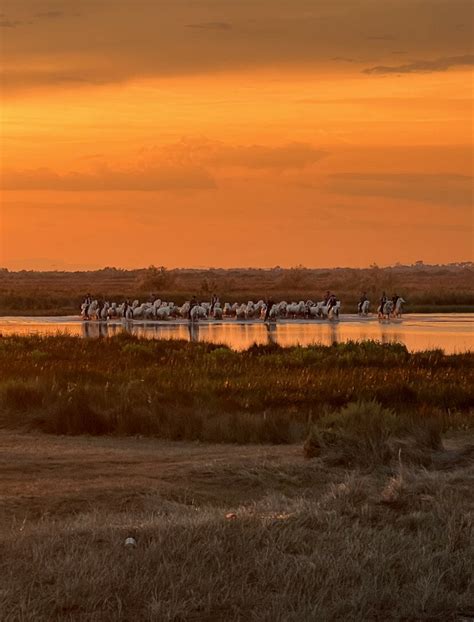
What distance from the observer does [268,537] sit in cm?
924

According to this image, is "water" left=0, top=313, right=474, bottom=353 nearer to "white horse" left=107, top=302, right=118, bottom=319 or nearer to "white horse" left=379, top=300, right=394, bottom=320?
"white horse" left=379, top=300, right=394, bottom=320

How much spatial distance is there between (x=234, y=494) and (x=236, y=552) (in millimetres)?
3729

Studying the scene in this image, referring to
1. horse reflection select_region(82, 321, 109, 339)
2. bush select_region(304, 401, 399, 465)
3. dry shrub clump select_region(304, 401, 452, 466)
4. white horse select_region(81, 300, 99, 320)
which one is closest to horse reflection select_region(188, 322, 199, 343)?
horse reflection select_region(82, 321, 109, 339)

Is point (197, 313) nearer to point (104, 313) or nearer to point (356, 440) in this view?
point (104, 313)

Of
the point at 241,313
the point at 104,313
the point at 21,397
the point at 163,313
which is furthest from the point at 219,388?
the point at 241,313

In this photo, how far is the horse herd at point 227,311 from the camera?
190ft

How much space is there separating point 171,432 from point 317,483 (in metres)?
4.58

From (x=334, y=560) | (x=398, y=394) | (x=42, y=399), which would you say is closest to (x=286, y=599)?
(x=334, y=560)

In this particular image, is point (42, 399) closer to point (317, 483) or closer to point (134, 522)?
point (317, 483)

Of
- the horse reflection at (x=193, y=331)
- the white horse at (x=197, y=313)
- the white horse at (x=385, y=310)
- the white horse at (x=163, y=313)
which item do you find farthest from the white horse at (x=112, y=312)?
the white horse at (x=385, y=310)

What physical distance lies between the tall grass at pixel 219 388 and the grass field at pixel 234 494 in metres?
0.05

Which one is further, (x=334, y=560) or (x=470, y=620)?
(x=334, y=560)

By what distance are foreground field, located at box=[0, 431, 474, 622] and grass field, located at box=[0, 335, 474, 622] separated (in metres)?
0.02

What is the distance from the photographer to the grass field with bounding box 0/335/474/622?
8195 millimetres
